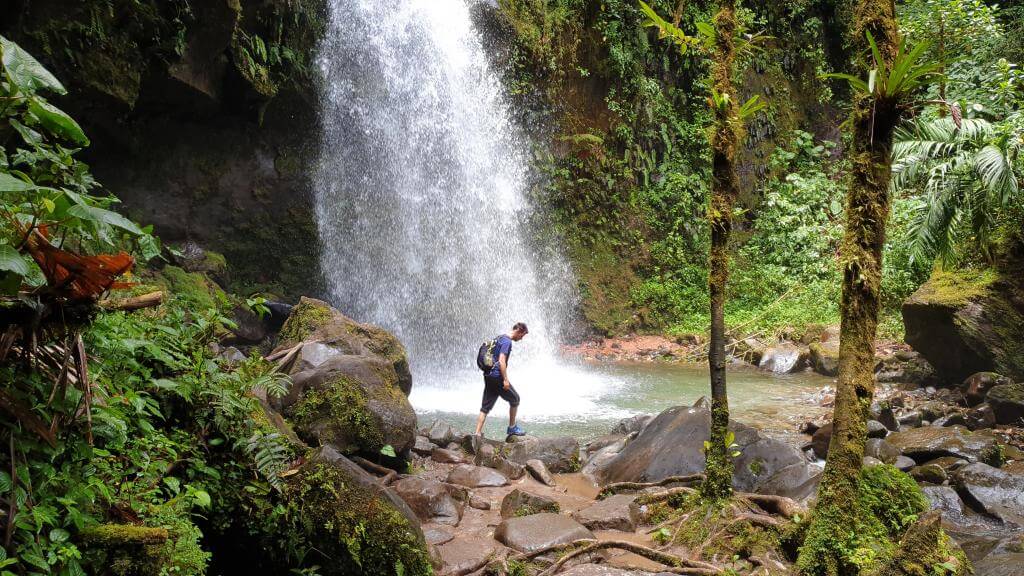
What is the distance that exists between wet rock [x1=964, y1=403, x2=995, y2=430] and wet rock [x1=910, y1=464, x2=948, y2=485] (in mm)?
2510

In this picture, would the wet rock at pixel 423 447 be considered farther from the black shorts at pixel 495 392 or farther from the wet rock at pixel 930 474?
the wet rock at pixel 930 474

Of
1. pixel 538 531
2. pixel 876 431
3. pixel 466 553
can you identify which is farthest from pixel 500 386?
pixel 876 431

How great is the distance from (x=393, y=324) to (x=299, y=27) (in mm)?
6573

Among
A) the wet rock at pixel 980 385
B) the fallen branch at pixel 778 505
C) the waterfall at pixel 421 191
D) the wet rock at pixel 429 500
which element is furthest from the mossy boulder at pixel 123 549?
the waterfall at pixel 421 191

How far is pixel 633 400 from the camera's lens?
36.2 feet

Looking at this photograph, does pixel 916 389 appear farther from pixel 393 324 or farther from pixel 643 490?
pixel 393 324

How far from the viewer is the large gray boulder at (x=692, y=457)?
557 cm

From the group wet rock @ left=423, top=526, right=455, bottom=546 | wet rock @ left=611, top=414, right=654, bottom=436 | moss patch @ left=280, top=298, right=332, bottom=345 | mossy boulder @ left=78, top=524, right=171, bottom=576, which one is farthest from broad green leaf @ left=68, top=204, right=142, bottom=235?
wet rock @ left=611, top=414, right=654, bottom=436

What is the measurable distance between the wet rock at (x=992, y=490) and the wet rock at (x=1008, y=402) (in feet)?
7.49

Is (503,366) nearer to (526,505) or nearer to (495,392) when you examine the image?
(495,392)

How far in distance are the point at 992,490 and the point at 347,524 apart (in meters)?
5.76

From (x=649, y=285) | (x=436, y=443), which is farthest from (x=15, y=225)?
(x=649, y=285)

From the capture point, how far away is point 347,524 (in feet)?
10.6

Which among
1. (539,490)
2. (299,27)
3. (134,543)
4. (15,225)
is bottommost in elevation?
(539,490)
